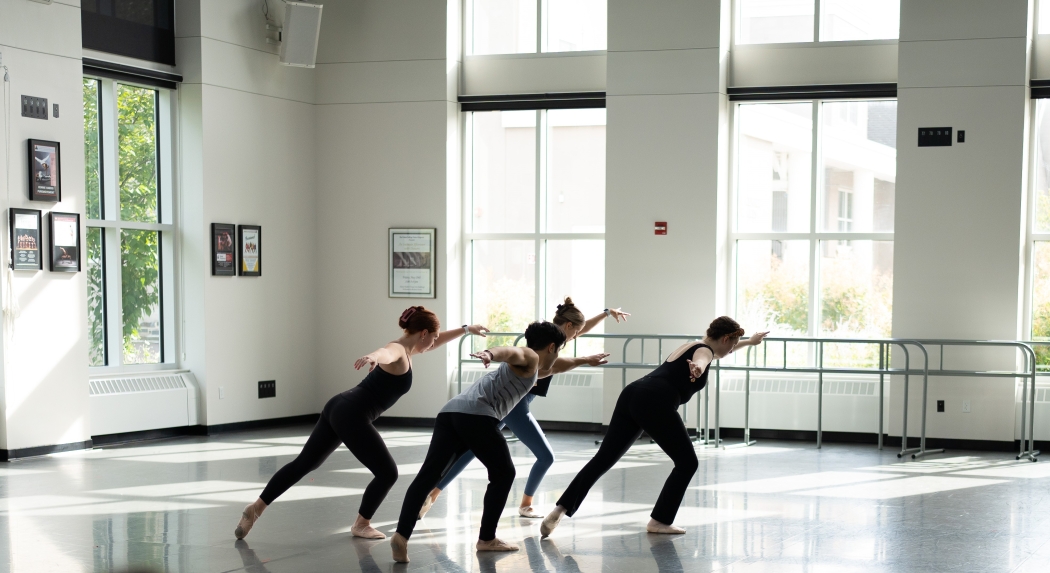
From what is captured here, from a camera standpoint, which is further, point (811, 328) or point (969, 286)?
point (811, 328)

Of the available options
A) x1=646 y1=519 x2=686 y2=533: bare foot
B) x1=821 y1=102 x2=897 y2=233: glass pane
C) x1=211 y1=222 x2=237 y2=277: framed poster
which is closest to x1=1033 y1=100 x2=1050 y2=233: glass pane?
x1=821 y1=102 x2=897 y2=233: glass pane

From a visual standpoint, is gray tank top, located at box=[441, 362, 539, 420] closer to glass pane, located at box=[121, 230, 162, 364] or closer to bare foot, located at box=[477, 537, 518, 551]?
bare foot, located at box=[477, 537, 518, 551]

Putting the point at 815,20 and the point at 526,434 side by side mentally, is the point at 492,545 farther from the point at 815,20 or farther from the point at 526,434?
the point at 815,20

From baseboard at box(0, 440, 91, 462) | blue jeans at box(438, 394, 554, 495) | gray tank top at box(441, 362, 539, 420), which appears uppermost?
gray tank top at box(441, 362, 539, 420)

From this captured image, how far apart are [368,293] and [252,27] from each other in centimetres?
300

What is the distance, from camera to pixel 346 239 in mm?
11594

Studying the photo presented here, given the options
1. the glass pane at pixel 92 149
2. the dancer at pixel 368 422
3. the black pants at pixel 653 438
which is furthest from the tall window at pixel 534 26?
the dancer at pixel 368 422

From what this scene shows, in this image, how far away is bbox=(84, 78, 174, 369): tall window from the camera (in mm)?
9961

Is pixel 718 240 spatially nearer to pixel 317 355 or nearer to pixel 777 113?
pixel 777 113

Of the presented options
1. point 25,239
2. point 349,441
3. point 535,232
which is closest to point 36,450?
point 25,239

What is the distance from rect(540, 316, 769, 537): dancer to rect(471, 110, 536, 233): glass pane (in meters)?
5.38

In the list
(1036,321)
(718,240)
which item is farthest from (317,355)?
(1036,321)

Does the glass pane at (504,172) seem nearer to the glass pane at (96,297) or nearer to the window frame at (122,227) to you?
the window frame at (122,227)

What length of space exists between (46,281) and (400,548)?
17.1ft
